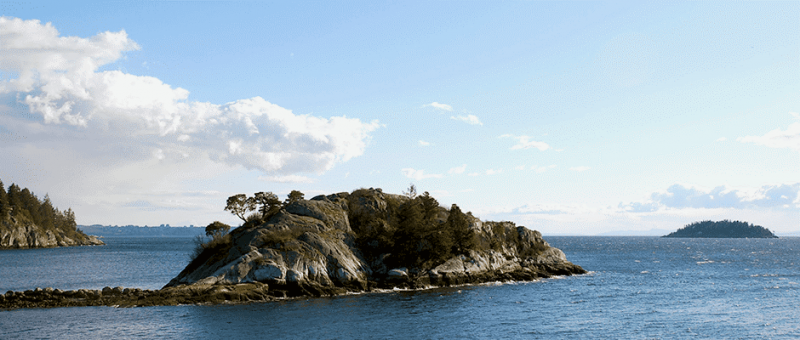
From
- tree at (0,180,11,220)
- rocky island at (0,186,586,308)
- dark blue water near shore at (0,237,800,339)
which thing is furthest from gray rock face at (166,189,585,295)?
tree at (0,180,11,220)

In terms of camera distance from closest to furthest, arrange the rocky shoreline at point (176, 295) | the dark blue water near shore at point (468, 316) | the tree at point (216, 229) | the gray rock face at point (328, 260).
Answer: the dark blue water near shore at point (468, 316), the rocky shoreline at point (176, 295), the gray rock face at point (328, 260), the tree at point (216, 229)

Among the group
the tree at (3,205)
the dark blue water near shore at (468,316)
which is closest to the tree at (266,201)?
the dark blue water near shore at (468,316)

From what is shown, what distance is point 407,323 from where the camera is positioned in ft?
180

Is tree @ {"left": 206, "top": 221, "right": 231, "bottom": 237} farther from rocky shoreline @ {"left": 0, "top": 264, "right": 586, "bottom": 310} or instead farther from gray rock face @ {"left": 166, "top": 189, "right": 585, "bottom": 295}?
rocky shoreline @ {"left": 0, "top": 264, "right": 586, "bottom": 310}

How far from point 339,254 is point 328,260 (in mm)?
3074

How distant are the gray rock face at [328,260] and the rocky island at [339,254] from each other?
16 centimetres

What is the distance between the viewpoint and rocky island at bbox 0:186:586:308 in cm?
6606

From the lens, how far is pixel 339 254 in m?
80.6

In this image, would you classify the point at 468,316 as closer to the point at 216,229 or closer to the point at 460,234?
the point at 460,234

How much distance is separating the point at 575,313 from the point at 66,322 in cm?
5414

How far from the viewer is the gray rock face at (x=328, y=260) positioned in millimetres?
71312

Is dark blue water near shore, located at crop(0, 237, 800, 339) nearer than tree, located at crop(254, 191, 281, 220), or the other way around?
dark blue water near shore, located at crop(0, 237, 800, 339)

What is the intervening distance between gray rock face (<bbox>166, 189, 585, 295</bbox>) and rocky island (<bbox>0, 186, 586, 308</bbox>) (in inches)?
6.2

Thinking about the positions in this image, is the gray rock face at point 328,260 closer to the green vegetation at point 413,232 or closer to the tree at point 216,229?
the green vegetation at point 413,232
